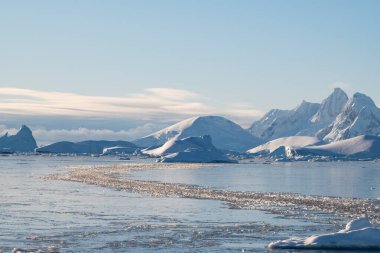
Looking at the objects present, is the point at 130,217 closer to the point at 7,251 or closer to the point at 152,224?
the point at 152,224

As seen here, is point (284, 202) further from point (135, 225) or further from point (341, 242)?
point (341, 242)

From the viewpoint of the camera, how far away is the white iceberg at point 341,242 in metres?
23.5

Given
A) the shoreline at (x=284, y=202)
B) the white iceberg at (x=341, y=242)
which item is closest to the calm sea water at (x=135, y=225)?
the white iceberg at (x=341, y=242)

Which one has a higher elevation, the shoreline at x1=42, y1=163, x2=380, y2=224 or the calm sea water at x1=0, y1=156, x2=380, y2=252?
the shoreline at x1=42, y1=163, x2=380, y2=224

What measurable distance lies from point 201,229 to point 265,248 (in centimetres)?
512

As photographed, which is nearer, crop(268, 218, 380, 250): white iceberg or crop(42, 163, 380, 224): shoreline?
crop(268, 218, 380, 250): white iceberg

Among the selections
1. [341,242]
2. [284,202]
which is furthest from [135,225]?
[284,202]

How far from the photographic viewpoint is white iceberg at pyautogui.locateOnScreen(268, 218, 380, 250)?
2350 cm

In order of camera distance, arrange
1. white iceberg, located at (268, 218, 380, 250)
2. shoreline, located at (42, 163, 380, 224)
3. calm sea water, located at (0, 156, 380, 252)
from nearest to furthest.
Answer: white iceberg, located at (268, 218, 380, 250)
calm sea water, located at (0, 156, 380, 252)
shoreline, located at (42, 163, 380, 224)

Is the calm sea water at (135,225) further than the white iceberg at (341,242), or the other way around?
the calm sea water at (135,225)

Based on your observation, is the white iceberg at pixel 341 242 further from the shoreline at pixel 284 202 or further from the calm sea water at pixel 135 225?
the shoreline at pixel 284 202

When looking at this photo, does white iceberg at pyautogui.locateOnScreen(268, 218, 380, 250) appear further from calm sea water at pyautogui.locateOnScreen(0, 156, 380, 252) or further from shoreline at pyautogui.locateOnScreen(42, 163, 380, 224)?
shoreline at pyautogui.locateOnScreen(42, 163, 380, 224)

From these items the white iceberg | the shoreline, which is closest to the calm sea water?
the white iceberg

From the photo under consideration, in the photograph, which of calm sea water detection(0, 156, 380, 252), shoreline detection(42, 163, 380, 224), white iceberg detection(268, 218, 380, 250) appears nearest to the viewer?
white iceberg detection(268, 218, 380, 250)
